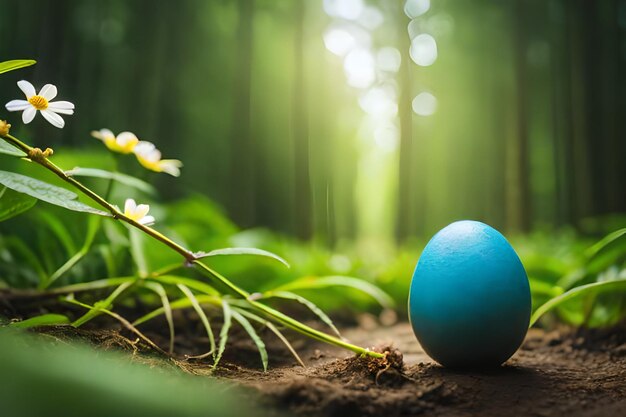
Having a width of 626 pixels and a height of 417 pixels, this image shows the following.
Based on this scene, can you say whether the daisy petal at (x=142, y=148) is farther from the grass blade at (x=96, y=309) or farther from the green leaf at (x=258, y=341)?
the green leaf at (x=258, y=341)

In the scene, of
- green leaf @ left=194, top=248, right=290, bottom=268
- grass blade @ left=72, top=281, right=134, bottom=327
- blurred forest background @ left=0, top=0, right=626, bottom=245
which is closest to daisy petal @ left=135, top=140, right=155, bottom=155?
grass blade @ left=72, top=281, right=134, bottom=327

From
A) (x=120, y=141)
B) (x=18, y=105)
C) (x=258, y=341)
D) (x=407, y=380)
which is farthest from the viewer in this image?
(x=120, y=141)

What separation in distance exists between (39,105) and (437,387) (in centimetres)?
115

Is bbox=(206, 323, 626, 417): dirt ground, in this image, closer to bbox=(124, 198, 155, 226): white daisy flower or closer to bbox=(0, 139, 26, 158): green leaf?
bbox=(124, 198, 155, 226): white daisy flower

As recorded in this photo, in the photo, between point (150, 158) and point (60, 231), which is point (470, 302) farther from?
point (60, 231)

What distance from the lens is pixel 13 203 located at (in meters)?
1.44

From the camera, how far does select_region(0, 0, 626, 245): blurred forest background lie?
7695 mm

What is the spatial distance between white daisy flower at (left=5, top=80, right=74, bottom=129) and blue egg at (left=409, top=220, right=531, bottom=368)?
1.04 meters

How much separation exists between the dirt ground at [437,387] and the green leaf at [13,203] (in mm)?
664

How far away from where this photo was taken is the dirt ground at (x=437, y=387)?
1.03 meters

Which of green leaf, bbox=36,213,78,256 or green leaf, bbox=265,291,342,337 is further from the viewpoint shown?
green leaf, bbox=36,213,78,256

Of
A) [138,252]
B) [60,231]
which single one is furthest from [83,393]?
[60,231]

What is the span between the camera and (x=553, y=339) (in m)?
2.21

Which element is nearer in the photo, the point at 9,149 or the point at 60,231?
the point at 9,149
